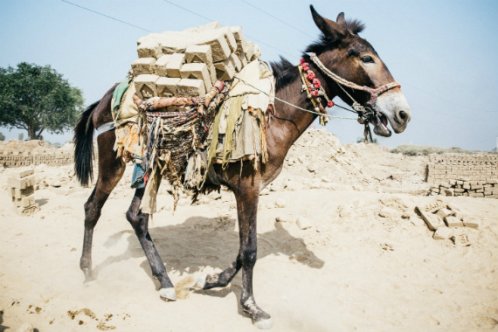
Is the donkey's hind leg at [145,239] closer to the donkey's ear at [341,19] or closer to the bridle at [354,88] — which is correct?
the bridle at [354,88]

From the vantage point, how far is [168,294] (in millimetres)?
3383

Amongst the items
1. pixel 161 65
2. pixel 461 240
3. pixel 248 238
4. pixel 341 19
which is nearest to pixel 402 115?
pixel 341 19

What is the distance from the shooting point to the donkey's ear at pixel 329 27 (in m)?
2.98

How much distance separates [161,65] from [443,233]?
14.6ft

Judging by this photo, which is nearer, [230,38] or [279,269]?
[230,38]

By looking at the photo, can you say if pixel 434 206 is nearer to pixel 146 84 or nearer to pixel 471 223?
pixel 471 223

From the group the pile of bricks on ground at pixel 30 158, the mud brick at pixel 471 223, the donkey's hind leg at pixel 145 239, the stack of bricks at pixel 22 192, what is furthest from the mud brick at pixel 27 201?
the pile of bricks on ground at pixel 30 158

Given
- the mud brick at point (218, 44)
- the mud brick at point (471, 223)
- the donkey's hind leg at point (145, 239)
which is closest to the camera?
the mud brick at point (218, 44)

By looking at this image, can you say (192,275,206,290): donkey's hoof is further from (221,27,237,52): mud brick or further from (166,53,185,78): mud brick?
(221,27,237,52): mud brick

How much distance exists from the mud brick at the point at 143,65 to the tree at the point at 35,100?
3392 cm

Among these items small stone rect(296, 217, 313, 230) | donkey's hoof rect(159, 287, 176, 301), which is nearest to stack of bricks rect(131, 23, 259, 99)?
donkey's hoof rect(159, 287, 176, 301)

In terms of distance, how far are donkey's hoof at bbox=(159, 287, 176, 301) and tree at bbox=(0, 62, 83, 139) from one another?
34309mm

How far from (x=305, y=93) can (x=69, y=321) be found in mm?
3024

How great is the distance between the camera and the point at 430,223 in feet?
16.1
